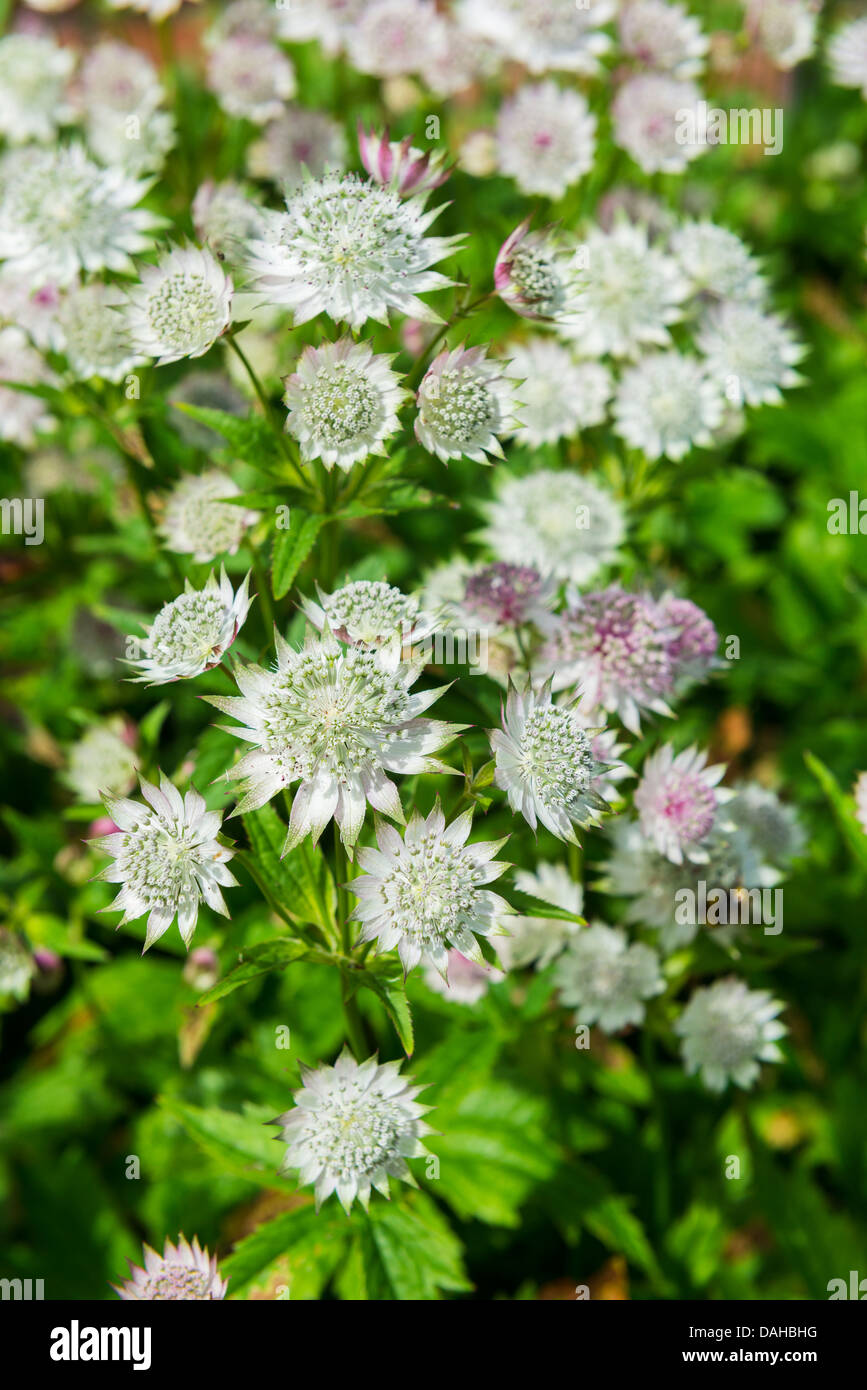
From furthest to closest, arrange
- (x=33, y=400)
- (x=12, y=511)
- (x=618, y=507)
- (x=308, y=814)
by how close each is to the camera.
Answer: (x=12, y=511) → (x=33, y=400) → (x=618, y=507) → (x=308, y=814)

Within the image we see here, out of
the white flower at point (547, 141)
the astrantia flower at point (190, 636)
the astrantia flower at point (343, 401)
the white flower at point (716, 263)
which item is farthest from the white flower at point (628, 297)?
the astrantia flower at point (190, 636)

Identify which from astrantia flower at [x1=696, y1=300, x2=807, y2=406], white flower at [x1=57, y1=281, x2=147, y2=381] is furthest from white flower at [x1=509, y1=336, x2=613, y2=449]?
white flower at [x1=57, y1=281, x2=147, y2=381]

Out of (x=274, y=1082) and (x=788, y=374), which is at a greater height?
(x=788, y=374)

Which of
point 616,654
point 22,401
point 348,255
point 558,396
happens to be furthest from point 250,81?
point 616,654

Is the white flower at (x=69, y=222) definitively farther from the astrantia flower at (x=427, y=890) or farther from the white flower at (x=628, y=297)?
the astrantia flower at (x=427, y=890)

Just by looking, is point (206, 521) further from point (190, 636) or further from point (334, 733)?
point (334, 733)

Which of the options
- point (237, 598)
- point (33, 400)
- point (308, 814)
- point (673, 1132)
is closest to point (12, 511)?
point (33, 400)

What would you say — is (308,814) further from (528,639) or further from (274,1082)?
(274,1082)
